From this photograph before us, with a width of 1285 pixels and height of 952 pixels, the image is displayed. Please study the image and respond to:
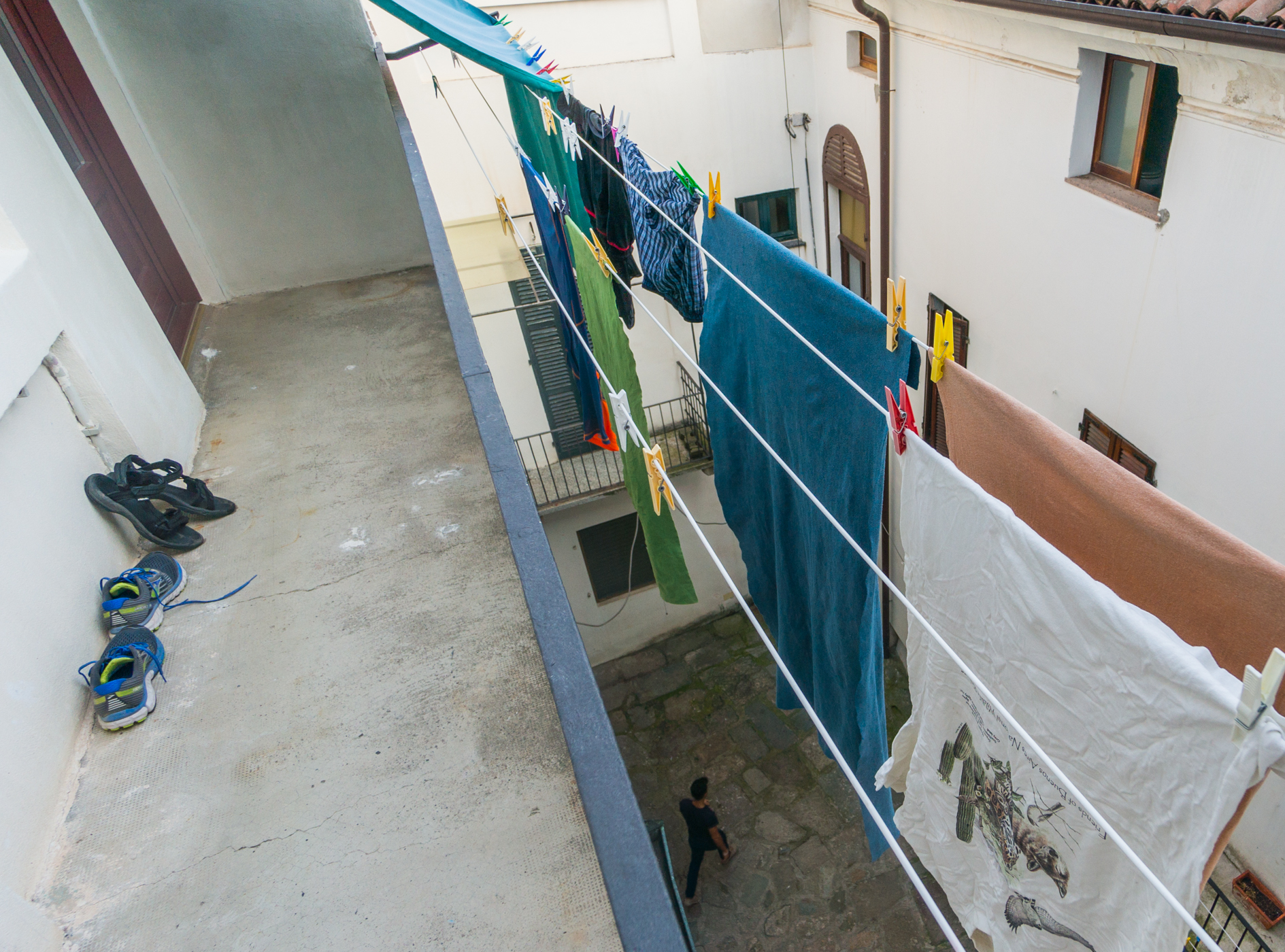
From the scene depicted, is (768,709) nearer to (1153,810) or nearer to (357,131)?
(357,131)

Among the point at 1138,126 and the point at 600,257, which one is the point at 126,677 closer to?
the point at 600,257

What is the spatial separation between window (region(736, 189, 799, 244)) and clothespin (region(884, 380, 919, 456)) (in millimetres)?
8034

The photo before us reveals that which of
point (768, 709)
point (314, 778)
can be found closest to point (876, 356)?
point (314, 778)

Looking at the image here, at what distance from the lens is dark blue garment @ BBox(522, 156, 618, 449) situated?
17.1 ft

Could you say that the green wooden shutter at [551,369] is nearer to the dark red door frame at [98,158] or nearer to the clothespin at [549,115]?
the dark red door frame at [98,158]

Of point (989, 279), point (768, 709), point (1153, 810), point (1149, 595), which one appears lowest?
point (768, 709)

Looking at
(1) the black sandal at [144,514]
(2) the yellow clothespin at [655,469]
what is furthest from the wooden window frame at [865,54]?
(1) the black sandal at [144,514]

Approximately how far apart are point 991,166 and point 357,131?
489 cm

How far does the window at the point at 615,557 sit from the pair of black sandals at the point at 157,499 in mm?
6075

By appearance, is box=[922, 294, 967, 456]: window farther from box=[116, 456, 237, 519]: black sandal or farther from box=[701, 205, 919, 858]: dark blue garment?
box=[116, 456, 237, 519]: black sandal

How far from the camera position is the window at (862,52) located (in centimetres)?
774

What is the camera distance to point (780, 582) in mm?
3377

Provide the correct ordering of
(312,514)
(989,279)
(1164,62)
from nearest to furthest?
1. (312,514)
2. (1164,62)
3. (989,279)

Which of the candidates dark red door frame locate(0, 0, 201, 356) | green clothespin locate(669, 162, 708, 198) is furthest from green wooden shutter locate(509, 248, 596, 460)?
green clothespin locate(669, 162, 708, 198)
